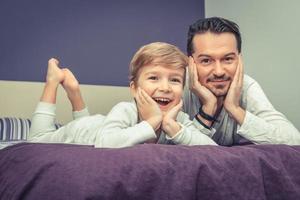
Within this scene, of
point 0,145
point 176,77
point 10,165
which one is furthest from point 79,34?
point 10,165

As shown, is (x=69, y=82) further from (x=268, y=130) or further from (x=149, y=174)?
(x=149, y=174)

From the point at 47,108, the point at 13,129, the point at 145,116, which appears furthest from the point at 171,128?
the point at 13,129

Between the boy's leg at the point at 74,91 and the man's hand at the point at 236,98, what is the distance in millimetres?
765

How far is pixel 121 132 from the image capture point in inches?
38.3

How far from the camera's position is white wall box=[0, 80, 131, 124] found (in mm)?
1990

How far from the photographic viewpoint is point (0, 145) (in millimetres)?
1428

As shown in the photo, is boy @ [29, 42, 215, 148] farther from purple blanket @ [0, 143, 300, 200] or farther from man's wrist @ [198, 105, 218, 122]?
purple blanket @ [0, 143, 300, 200]

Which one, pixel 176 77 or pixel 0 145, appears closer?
pixel 176 77

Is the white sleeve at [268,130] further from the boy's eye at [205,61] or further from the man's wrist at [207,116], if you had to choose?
the boy's eye at [205,61]

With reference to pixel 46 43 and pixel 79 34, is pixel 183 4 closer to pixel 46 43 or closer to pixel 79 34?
pixel 79 34

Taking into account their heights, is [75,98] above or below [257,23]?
below

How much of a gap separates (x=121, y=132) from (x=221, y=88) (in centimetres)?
54

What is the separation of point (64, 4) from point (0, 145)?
1.16 metres

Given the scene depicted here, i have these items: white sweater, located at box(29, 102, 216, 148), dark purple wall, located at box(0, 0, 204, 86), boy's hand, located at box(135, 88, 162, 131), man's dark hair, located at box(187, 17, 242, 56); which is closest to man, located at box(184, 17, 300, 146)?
man's dark hair, located at box(187, 17, 242, 56)
